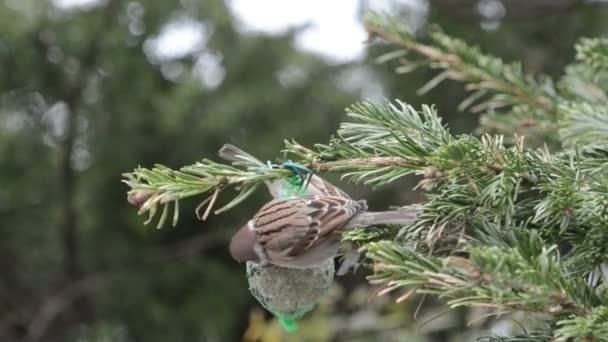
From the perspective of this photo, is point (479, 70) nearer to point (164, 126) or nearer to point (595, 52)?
point (595, 52)

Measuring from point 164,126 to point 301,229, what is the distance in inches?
39.6

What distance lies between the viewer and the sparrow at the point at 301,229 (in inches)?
27.2

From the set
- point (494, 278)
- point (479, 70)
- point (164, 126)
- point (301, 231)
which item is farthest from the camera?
point (164, 126)

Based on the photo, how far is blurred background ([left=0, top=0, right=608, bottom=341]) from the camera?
1.68m

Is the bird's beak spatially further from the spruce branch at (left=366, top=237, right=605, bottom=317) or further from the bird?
the spruce branch at (left=366, top=237, right=605, bottom=317)

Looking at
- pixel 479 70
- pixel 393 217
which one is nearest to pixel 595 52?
pixel 479 70

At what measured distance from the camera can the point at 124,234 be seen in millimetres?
1903

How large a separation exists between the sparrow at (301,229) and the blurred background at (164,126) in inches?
34.8

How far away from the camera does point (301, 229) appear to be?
72 centimetres

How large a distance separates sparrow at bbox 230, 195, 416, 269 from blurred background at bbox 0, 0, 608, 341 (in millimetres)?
885

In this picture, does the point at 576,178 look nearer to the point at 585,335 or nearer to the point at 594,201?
the point at 594,201

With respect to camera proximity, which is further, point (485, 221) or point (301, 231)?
point (301, 231)

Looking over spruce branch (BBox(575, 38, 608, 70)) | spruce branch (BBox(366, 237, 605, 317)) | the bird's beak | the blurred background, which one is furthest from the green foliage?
the blurred background

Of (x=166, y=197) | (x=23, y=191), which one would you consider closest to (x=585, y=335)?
(x=166, y=197)
